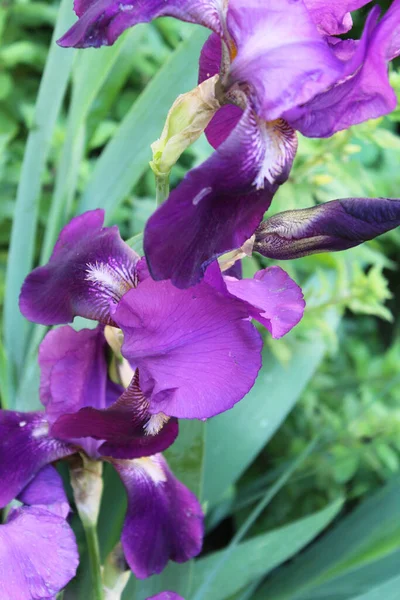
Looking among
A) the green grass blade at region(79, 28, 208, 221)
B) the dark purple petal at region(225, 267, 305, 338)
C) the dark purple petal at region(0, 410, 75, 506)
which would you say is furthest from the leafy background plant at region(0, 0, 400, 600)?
the dark purple petal at region(225, 267, 305, 338)

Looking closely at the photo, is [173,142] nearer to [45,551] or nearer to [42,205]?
[45,551]

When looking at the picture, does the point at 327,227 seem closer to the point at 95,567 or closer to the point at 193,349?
the point at 193,349

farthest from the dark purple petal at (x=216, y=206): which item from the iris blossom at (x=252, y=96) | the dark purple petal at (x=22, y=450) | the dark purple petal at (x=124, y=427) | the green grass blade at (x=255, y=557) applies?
the green grass blade at (x=255, y=557)

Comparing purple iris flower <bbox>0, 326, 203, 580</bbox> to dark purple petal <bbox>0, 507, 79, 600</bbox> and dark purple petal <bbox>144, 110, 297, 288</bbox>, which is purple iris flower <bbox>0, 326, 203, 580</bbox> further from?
dark purple petal <bbox>144, 110, 297, 288</bbox>

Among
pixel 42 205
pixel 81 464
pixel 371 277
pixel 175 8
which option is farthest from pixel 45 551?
pixel 42 205

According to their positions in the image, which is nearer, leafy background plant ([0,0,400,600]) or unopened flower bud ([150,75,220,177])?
unopened flower bud ([150,75,220,177])

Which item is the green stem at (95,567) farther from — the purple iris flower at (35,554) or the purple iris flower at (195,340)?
the purple iris flower at (195,340)
